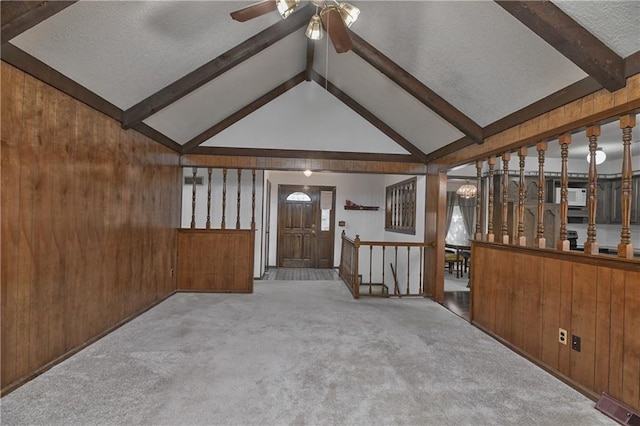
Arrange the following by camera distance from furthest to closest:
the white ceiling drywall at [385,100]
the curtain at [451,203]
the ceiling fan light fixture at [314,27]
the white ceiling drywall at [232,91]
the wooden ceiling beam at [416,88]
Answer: the curtain at [451,203] < the white ceiling drywall at [385,100] < the white ceiling drywall at [232,91] < the wooden ceiling beam at [416,88] < the ceiling fan light fixture at [314,27]

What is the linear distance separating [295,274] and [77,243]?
192 inches

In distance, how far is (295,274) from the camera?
7348 millimetres

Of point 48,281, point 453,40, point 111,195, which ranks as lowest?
point 48,281

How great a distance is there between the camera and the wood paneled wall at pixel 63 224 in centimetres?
223

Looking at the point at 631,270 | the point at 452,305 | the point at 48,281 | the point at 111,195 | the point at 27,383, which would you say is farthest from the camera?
the point at 452,305

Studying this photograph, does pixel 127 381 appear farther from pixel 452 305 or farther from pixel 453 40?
pixel 452 305

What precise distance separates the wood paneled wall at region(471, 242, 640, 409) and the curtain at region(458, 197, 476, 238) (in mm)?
5381

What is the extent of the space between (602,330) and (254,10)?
327cm

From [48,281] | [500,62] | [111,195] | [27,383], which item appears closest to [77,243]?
[48,281]

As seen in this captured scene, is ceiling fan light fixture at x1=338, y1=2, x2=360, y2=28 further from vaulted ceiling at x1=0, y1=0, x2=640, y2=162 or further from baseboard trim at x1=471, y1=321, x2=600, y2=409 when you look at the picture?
baseboard trim at x1=471, y1=321, x2=600, y2=409

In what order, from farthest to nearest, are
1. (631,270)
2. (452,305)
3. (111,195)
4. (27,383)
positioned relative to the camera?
(452,305), (111,195), (27,383), (631,270)

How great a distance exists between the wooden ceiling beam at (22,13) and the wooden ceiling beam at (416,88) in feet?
8.40

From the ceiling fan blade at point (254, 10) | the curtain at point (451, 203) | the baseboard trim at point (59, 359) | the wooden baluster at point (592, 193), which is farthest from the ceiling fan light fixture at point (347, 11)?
the curtain at point (451, 203)

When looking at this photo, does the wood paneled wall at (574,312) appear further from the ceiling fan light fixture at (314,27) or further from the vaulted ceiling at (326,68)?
the ceiling fan light fixture at (314,27)
